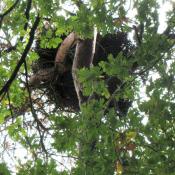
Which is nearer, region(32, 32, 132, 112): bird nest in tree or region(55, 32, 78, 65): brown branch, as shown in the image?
region(55, 32, 78, 65): brown branch

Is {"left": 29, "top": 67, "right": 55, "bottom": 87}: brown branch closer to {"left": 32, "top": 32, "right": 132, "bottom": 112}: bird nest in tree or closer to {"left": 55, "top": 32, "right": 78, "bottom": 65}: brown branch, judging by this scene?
{"left": 32, "top": 32, "right": 132, "bottom": 112}: bird nest in tree

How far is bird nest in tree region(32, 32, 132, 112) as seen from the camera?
679cm

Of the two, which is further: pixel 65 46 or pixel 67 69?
pixel 67 69

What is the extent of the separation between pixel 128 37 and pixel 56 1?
11.0ft

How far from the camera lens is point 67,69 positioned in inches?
265

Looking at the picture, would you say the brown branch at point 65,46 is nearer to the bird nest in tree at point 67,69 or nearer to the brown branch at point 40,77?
the bird nest in tree at point 67,69

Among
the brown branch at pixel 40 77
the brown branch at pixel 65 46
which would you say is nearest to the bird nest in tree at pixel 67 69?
the brown branch at pixel 40 77

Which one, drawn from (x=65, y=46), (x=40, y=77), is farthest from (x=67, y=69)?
(x=65, y=46)

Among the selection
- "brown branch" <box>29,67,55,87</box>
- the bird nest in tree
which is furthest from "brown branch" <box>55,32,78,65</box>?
"brown branch" <box>29,67,55,87</box>

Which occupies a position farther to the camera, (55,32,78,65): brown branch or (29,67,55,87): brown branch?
(29,67,55,87): brown branch

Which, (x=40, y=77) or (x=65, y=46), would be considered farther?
(x=40, y=77)

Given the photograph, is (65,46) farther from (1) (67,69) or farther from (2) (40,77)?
(2) (40,77)

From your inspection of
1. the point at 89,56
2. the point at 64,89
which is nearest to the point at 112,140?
the point at 89,56

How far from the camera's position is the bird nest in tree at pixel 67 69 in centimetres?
679
